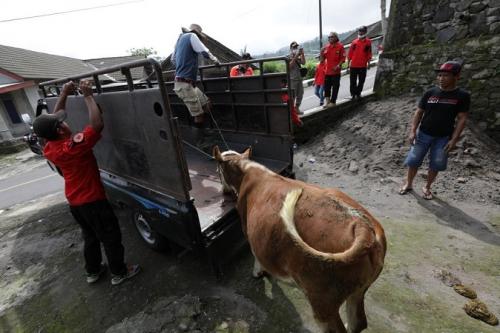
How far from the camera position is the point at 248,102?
4.53 meters

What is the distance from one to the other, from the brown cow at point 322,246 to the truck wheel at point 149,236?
5.48 ft

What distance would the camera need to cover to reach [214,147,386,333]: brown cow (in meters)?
1.65

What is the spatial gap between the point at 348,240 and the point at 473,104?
19.5 ft

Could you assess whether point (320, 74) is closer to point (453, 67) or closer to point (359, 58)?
point (359, 58)

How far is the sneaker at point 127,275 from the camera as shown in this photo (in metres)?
3.28

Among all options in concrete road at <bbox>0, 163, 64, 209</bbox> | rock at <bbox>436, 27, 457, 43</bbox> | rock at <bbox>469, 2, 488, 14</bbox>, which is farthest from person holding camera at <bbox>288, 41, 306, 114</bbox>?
concrete road at <bbox>0, 163, 64, 209</bbox>

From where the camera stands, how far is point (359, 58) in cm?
727

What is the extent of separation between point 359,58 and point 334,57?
744 millimetres

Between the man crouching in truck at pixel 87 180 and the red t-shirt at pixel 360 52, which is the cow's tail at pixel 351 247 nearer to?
the man crouching in truck at pixel 87 180

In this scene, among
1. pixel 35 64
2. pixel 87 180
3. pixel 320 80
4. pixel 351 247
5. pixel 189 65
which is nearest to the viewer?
pixel 351 247

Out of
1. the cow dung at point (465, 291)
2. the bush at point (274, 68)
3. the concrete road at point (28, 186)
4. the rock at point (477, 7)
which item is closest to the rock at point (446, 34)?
the rock at point (477, 7)

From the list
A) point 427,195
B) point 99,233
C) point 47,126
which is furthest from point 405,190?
point 47,126

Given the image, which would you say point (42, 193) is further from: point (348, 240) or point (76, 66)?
point (76, 66)

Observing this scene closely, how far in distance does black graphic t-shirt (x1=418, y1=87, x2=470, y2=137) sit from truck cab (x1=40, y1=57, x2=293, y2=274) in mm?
2149
